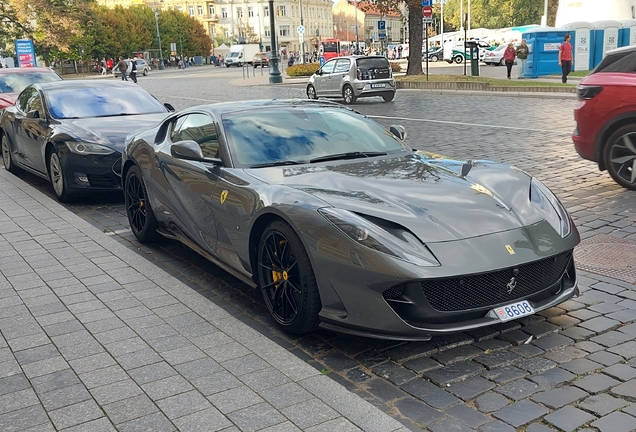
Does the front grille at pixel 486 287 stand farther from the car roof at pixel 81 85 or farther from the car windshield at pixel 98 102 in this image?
the car roof at pixel 81 85

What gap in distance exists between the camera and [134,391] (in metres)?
3.64

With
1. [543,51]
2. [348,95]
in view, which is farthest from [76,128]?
[543,51]

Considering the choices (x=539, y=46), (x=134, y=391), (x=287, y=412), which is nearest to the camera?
(x=287, y=412)

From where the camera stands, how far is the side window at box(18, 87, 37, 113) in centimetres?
1054

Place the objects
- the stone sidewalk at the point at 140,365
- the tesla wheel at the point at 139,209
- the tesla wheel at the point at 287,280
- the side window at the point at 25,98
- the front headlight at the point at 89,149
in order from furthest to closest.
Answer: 1. the side window at the point at 25,98
2. the front headlight at the point at 89,149
3. the tesla wheel at the point at 139,209
4. the tesla wheel at the point at 287,280
5. the stone sidewalk at the point at 140,365

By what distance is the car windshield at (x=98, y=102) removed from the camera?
9.68 meters

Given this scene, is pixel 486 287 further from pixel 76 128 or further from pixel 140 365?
pixel 76 128

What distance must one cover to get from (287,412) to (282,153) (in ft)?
7.62

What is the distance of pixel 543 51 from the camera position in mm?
30469

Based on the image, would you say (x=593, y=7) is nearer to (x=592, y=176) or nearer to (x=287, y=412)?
(x=592, y=176)

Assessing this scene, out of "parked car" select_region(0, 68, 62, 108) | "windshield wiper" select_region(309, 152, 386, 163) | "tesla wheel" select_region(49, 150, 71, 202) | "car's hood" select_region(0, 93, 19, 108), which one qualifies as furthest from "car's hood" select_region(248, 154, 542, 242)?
"parked car" select_region(0, 68, 62, 108)

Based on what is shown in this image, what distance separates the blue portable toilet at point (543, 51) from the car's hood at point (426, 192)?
27444 mm

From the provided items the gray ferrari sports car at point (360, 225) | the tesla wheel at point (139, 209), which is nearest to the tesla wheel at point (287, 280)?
Result: the gray ferrari sports car at point (360, 225)

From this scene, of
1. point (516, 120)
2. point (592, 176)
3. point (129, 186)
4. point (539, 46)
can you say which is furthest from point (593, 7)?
point (129, 186)
